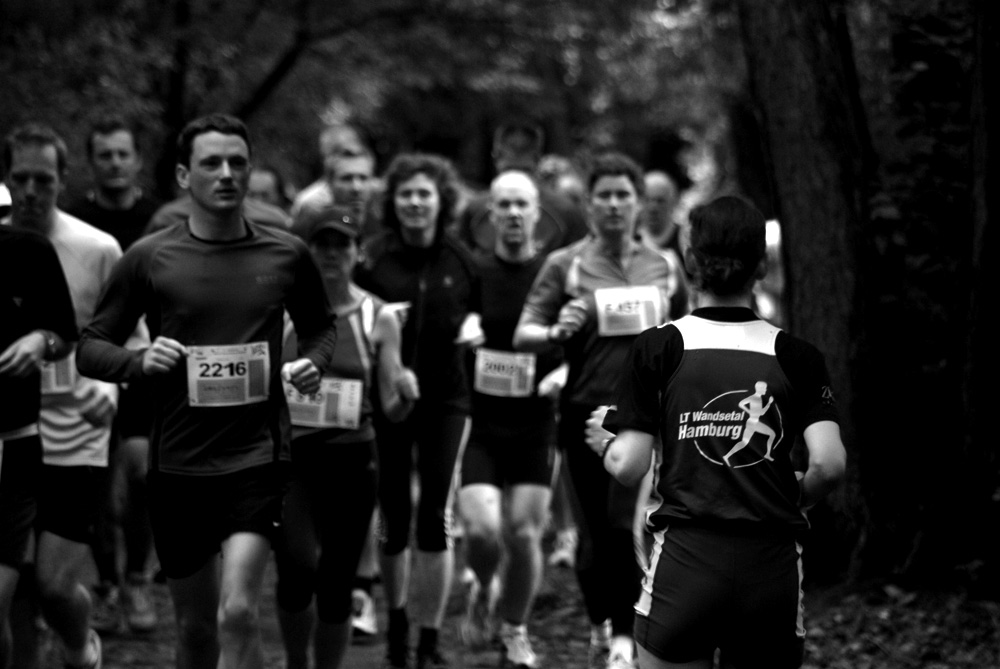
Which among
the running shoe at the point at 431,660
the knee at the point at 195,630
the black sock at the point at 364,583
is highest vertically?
the knee at the point at 195,630

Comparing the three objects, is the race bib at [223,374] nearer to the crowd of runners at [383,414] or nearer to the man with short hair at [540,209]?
the crowd of runners at [383,414]

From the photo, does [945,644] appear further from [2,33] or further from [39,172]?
[2,33]

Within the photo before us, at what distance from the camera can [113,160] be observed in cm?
863

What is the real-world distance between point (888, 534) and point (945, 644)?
0.83 meters

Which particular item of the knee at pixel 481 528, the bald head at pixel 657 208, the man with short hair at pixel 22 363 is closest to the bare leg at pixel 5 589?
the man with short hair at pixel 22 363

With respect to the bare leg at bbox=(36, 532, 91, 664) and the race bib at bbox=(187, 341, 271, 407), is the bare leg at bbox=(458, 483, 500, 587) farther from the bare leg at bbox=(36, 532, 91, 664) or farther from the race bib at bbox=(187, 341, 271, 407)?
the race bib at bbox=(187, 341, 271, 407)

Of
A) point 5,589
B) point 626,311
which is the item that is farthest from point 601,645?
point 5,589

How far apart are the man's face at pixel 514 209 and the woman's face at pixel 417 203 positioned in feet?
1.27

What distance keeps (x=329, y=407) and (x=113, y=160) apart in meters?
2.80

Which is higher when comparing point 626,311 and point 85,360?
point 626,311

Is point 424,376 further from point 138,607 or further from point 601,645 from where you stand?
point 138,607

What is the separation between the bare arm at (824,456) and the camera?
14.1 ft

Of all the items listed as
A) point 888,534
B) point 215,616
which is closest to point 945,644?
point 888,534

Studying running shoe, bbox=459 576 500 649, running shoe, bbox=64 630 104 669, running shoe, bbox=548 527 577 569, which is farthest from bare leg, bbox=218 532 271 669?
running shoe, bbox=548 527 577 569
